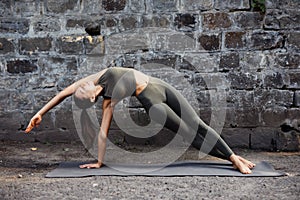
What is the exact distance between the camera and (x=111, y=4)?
5.02 meters

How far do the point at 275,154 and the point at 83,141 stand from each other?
213 centimetres

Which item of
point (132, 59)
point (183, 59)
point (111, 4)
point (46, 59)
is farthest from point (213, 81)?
point (46, 59)

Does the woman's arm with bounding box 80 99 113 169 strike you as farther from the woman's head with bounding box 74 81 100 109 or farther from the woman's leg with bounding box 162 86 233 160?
the woman's leg with bounding box 162 86 233 160

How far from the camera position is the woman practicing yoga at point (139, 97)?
392 cm

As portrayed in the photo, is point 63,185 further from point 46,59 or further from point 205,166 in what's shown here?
point 46,59

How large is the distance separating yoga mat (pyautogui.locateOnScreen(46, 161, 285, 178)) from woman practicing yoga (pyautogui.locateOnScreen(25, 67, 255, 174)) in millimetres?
106

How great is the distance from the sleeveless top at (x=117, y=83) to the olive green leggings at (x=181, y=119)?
13 cm

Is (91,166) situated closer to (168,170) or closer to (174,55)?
(168,170)

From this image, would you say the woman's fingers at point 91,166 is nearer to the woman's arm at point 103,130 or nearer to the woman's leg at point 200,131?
the woman's arm at point 103,130

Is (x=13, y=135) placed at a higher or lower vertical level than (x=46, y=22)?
lower

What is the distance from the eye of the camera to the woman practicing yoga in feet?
12.9

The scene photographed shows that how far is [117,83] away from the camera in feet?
12.9

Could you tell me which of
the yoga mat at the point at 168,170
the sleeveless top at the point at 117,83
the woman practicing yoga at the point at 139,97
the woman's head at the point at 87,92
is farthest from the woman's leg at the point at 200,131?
the woman's head at the point at 87,92

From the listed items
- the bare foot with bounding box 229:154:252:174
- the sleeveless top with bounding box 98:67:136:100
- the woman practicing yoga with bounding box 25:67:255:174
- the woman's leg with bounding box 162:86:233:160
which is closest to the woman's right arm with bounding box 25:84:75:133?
the woman practicing yoga with bounding box 25:67:255:174
